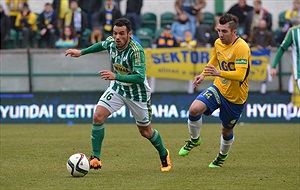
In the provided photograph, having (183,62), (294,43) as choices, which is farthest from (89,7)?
(294,43)

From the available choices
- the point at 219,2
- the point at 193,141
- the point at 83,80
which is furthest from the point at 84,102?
the point at 193,141

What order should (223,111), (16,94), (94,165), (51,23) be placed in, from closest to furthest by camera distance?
(94,165)
(223,111)
(16,94)
(51,23)

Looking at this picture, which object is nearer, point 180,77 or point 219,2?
point 180,77

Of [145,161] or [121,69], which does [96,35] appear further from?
[121,69]

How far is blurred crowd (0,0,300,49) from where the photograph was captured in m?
20.9

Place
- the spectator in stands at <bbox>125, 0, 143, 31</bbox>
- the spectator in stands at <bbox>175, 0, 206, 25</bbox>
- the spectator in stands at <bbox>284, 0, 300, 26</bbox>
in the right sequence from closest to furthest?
1. the spectator in stands at <bbox>284, 0, 300, 26</bbox>
2. the spectator in stands at <bbox>125, 0, 143, 31</bbox>
3. the spectator in stands at <bbox>175, 0, 206, 25</bbox>

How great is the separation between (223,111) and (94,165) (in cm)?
198

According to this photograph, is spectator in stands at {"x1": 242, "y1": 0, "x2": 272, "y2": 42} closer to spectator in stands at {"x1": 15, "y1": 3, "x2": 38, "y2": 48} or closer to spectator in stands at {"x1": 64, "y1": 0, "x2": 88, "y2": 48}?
spectator in stands at {"x1": 64, "y1": 0, "x2": 88, "y2": 48}

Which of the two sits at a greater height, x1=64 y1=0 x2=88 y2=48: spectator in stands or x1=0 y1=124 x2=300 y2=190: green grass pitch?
x1=64 y1=0 x2=88 y2=48: spectator in stands

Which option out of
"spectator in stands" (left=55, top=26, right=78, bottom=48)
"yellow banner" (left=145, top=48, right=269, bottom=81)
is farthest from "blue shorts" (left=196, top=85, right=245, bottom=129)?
"spectator in stands" (left=55, top=26, right=78, bottom=48)

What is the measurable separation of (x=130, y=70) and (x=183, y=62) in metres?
10.4

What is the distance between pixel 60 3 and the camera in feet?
72.8

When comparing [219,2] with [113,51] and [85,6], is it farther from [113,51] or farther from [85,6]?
[113,51]

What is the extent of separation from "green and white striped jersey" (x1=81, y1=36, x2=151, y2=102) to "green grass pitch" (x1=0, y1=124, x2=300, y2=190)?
1048 millimetres
